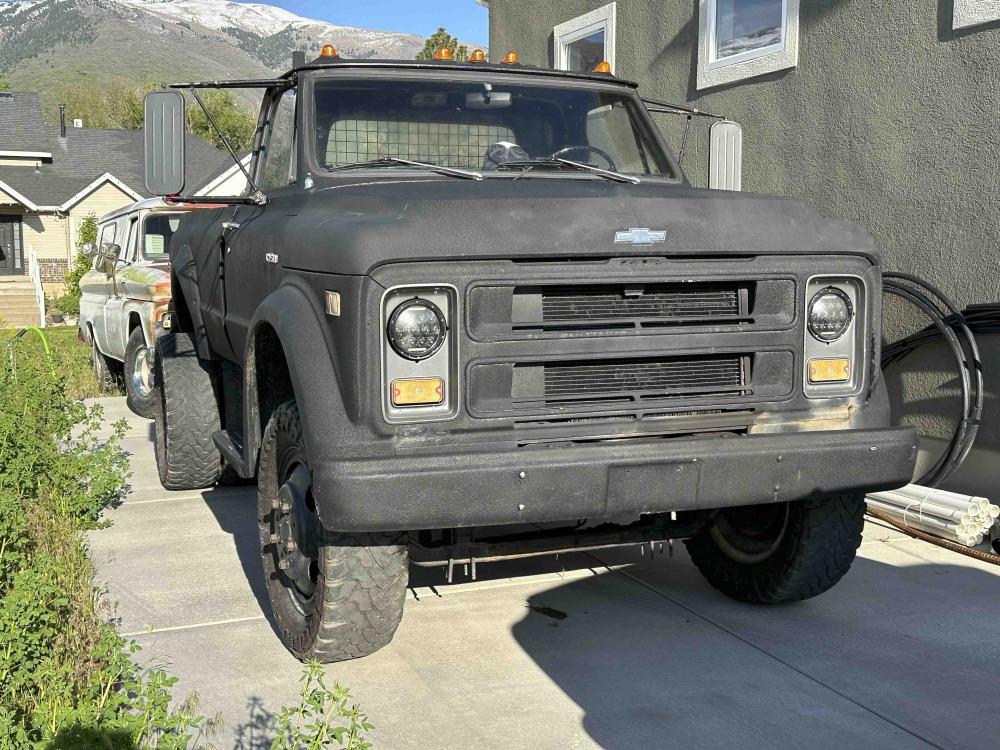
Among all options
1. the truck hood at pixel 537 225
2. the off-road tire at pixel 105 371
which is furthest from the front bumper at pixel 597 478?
the off-road tire at pixel 105 371

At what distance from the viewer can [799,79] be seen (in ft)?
25.1

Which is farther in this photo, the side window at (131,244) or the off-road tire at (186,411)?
the side window at (131,244)

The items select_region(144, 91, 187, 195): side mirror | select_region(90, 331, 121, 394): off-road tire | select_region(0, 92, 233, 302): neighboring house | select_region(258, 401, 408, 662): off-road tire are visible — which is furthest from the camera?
select_region(0, 92, 233, 302): neighboring house

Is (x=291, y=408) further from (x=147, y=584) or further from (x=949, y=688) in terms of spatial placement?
(x=949, y=688)

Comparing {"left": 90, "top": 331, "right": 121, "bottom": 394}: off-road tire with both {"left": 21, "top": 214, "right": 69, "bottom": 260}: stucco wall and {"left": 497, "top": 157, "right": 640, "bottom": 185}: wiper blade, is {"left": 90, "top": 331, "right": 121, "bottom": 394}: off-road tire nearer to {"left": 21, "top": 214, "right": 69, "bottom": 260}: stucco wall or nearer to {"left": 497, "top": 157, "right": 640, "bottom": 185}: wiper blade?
{"left": 497, "top": 157, "right": 640, "bottom": 185}: wiper blade

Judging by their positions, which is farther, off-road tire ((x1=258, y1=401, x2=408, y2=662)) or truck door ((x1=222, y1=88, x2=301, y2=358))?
truck door ((x1=222, y1=88, x2=301, y2=358))

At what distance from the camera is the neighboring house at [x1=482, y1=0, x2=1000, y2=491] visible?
6.33 m

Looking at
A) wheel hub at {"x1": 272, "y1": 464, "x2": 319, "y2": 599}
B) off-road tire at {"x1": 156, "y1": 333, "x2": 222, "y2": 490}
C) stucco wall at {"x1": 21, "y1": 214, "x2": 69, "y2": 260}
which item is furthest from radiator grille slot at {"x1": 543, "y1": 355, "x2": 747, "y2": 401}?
stucco wall at {"x1": 21, "y1": 214, "x2": 69, "y2": 260}

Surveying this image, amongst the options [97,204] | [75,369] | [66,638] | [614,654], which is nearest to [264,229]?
[66,638]

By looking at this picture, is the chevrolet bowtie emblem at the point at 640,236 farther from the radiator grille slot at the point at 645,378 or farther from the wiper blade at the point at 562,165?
the wiper blade at the point at 562,165

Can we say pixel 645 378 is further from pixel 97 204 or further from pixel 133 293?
pixel 97 204

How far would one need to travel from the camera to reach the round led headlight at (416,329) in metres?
3.49

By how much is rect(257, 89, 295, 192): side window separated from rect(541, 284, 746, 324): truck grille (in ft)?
5.45

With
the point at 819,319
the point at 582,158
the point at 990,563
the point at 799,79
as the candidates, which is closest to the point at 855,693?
the point at 819,319
